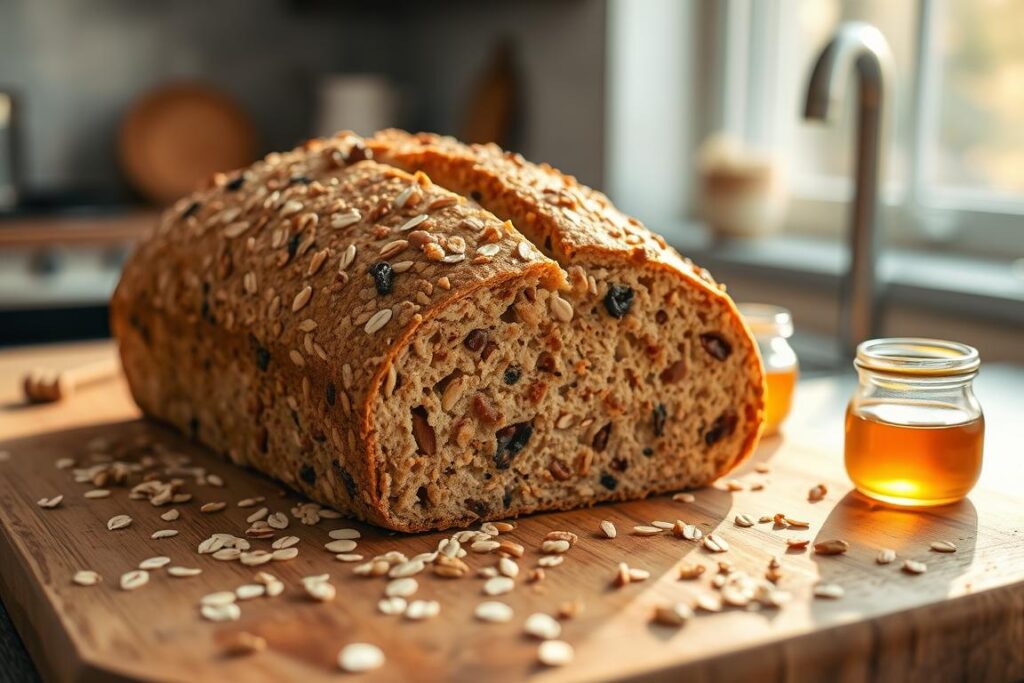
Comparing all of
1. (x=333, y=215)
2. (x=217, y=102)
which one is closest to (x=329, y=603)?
(x=333, y=215)

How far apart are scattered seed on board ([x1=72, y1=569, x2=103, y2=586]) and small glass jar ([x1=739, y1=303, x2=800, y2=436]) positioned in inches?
31.3

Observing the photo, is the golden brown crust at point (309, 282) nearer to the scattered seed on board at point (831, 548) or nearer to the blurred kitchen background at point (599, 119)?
the scattered seed on board at point (831, 548)

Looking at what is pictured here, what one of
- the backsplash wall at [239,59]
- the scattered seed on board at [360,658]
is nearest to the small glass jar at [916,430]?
the scattered seed on board at [360,658]

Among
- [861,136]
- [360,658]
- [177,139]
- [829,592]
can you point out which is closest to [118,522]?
[360,658]

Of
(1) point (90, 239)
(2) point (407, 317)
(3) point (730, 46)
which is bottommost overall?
(1) point (90, 239)

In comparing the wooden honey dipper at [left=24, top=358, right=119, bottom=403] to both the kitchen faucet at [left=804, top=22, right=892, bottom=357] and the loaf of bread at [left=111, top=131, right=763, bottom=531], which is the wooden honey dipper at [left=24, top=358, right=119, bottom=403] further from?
the kitchen faucet at [left=804, top=22, right=892, bottom=357]

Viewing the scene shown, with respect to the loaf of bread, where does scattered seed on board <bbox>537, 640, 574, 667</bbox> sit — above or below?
below

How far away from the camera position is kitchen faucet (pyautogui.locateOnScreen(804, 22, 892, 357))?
1.71m

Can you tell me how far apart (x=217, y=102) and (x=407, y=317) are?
286 centimetres

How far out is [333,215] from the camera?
128 centimetres

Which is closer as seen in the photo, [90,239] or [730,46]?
[730,46]

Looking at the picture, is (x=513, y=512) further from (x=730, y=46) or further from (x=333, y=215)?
(x=730, y=46)

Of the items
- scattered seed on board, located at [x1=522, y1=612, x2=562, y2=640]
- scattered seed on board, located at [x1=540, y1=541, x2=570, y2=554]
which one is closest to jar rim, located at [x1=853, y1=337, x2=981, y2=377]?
scattered seed on board, located at [x1=540, y1=541, x2=570, y2=554]

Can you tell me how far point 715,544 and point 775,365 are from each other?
0.43 meters
